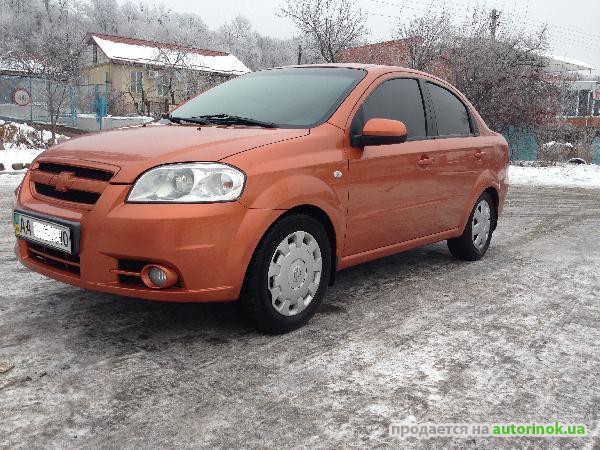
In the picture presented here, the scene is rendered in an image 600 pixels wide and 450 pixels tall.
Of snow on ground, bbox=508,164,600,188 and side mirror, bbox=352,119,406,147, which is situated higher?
side mirror, bbox=352,119,406,147

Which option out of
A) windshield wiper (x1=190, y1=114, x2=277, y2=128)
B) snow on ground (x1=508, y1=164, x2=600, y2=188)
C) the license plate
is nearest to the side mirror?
windshield wiper (x1=190, y1=114, x2=277, y2=128)

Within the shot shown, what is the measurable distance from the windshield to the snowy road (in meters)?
1.26

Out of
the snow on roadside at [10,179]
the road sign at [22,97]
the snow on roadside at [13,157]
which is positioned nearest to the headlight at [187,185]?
the snow on roadside at [10,179]

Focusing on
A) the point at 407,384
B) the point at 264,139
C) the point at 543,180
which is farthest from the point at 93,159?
the point at 543,180

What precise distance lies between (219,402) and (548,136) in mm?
19489

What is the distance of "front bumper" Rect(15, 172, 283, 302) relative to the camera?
287 cm

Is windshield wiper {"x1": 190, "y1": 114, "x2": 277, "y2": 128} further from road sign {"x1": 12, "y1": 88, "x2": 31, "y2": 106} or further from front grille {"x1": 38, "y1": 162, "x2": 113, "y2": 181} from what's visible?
road sign {"x1": 12, "y1": 88, "x2": 31, "y2": 106}

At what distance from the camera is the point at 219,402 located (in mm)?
2559

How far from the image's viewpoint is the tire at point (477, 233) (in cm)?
526

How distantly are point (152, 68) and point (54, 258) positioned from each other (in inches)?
1708

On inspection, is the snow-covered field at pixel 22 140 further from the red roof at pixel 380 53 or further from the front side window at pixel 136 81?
the front side window at pixel 136 81

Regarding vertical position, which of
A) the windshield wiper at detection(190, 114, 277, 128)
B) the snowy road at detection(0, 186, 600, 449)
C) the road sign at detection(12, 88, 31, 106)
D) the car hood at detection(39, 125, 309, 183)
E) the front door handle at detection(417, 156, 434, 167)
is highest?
the road sign at detection(12, 88, 31, 106)

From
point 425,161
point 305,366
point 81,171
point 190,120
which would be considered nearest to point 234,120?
point 190,120

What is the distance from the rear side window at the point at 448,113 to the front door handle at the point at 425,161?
0.37m
